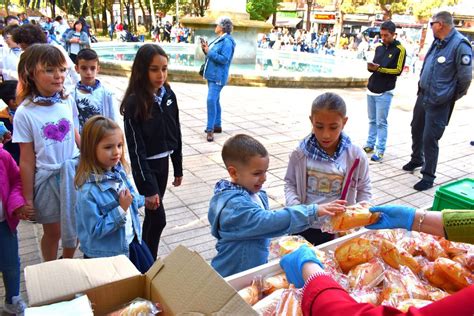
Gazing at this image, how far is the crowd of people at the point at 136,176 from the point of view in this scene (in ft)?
6.08

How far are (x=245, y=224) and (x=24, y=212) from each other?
1.53 m

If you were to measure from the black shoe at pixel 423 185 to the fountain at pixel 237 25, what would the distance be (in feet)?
31.2

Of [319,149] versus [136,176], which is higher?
[319,149]

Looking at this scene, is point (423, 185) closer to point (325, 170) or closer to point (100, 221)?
point (325, 170)

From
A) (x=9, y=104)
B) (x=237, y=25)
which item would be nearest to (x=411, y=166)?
(x=9, y=104)

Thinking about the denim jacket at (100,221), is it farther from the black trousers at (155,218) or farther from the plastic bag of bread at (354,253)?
the plastic bag of bread at (354,253)

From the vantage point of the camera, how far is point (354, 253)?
69.7 inches

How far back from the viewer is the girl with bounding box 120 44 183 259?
261cm

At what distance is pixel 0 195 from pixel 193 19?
1222cm

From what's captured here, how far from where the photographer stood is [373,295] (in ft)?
5.09

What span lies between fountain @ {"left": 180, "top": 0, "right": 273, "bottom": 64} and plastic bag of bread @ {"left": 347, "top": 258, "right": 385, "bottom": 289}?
12.2 metres

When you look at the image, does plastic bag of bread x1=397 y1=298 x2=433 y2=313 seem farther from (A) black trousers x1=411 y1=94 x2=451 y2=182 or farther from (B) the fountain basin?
(B) the fountain basin

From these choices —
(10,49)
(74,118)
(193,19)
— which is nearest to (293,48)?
(193,19)

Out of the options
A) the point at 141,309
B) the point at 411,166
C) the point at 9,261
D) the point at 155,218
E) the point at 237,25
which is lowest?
the point at 411,166
